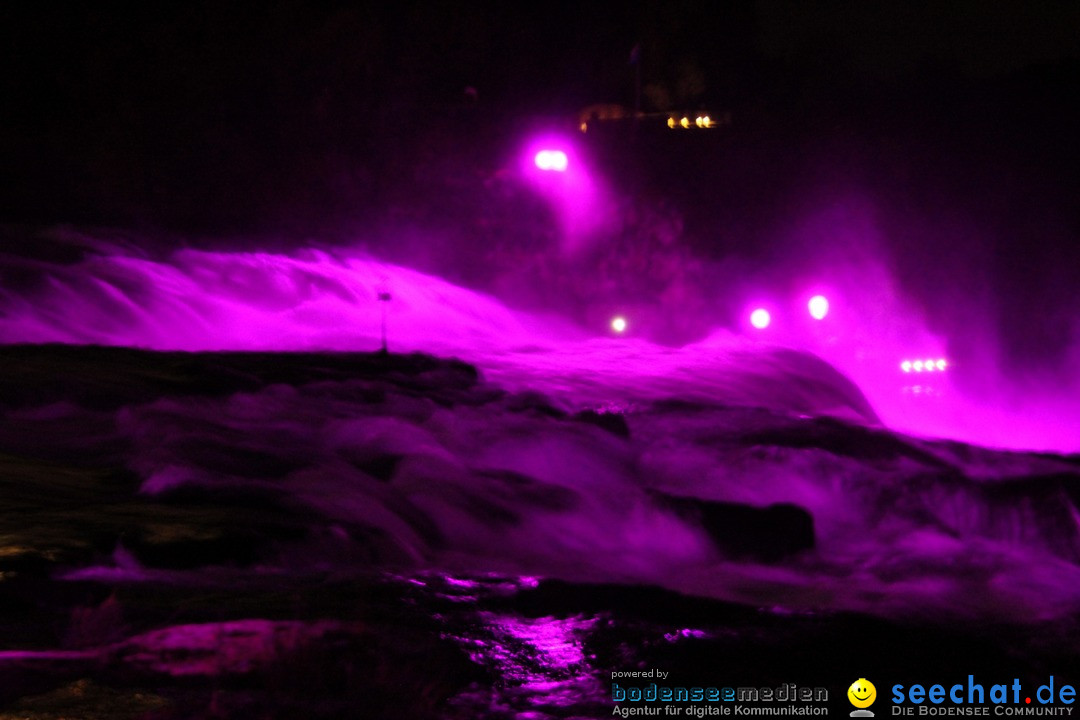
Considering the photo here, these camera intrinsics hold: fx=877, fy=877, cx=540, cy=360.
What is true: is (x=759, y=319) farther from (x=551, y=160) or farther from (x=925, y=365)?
(x=551, y=160)

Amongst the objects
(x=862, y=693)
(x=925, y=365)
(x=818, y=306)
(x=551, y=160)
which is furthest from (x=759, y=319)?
(x=862, y=693)

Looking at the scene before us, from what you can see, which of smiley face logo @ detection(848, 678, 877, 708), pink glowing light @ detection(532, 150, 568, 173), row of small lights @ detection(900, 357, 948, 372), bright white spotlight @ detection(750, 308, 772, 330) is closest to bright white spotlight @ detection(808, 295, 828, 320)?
bright white spotlight @ detection(750, 308, 772, 330)

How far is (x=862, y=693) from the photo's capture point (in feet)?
11.9

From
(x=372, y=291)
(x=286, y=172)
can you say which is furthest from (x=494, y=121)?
(x=372, y=291)

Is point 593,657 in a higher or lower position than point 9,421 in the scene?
lower

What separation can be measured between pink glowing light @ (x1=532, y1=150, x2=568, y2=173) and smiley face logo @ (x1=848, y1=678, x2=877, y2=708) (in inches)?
834

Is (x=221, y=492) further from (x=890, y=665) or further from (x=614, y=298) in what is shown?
(x=614, y=298)

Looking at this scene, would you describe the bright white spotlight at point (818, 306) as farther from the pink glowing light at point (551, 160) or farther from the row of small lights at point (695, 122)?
the pink glowing light at point (551, 160)

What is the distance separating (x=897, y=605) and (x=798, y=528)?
122cm

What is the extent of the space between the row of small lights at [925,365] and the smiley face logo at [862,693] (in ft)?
75.7

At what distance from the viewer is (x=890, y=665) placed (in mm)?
3926

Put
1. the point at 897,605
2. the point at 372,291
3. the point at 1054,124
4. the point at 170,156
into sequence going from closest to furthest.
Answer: the point at 897,605 < the point at 372,291 < the point at 170,156 < the point at 1054,124

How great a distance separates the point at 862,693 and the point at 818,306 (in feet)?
74.7

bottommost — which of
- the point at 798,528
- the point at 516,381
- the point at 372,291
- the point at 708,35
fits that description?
the point at 798,528
